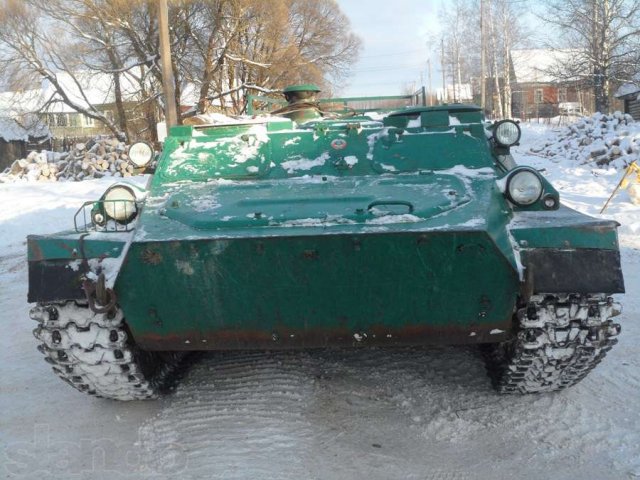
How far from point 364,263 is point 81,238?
1513 millimetres

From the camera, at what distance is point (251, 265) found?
138 inches

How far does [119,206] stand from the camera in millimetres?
4125

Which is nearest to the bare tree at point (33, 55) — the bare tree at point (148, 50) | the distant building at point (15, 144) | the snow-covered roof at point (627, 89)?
the bare tree at point (148, 50)

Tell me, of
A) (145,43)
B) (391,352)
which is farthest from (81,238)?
(145,43)

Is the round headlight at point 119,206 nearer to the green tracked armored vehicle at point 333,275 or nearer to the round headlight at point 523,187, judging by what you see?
the green tracked armored vehicle at point 333,275

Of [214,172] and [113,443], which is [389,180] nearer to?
[214,172]

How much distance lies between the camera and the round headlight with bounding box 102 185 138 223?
410cm

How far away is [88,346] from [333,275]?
141cm

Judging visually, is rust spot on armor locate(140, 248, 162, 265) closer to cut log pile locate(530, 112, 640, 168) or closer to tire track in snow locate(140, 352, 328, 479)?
tire track in snow locate(140, 352, 328, 479)

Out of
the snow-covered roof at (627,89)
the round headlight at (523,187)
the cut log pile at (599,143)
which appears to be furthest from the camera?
the snow-covered roof at (627,89)

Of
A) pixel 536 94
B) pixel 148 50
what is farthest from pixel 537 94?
pixel 148 50

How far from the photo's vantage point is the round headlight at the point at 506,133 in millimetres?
4559

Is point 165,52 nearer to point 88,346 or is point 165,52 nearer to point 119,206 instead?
point 119,206

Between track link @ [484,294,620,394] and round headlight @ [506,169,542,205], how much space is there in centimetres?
60
